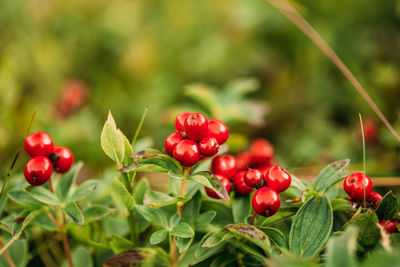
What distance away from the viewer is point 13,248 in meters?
1.37

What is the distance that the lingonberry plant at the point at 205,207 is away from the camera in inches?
41.5

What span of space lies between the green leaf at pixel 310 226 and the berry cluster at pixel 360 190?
0.08m

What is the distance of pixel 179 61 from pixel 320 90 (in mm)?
1350

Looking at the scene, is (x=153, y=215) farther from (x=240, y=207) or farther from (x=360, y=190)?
(x=360, y=190)

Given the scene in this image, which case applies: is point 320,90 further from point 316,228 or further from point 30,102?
point 30,102

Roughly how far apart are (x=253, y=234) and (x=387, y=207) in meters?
0.41


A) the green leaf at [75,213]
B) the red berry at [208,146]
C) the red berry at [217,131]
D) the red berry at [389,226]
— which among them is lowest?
the green leaf at [75,213]

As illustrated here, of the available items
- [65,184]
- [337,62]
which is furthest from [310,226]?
[337,62]

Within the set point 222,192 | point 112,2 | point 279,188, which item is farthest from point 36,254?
point 112,2

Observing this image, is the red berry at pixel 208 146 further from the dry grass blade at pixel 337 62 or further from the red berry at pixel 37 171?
Answer: the dry grass blade at pixel 337 62

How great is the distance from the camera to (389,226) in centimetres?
102

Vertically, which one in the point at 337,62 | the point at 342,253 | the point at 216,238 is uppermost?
the point at 337,62

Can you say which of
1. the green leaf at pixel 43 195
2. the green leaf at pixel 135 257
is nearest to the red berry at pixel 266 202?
the green leaf at pixel 135 257

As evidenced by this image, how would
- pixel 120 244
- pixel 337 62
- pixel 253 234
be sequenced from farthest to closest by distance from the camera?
pixel 337 62
pixel 120 244
pixel 253 234
